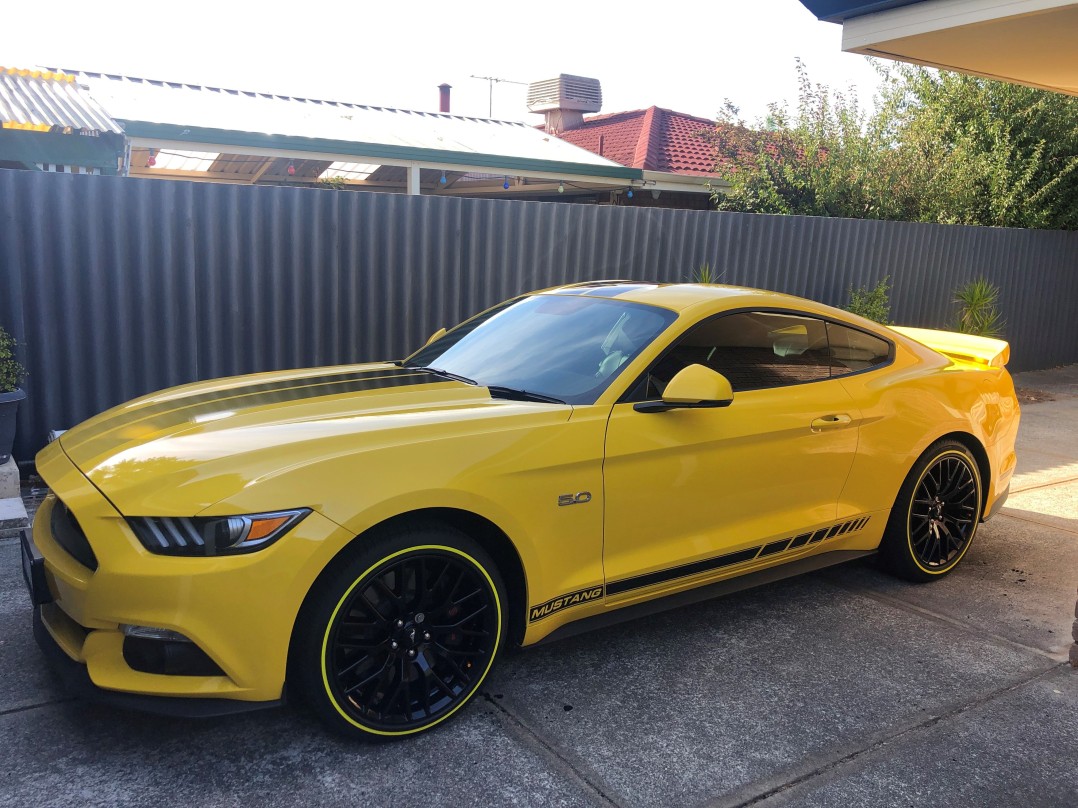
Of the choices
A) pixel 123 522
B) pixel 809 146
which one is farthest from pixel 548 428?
pixel 809 146

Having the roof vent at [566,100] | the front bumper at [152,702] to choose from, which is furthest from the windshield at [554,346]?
the roof vent at [566,100]

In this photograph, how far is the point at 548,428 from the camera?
3447 millimetres

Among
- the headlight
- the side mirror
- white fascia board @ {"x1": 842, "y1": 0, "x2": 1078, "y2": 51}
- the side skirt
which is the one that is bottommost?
the side skirt

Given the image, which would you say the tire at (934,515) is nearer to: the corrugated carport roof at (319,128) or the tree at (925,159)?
the tree at (925,159)

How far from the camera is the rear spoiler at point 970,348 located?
17.8ft

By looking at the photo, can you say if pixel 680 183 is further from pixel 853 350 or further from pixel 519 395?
pixel 519 395

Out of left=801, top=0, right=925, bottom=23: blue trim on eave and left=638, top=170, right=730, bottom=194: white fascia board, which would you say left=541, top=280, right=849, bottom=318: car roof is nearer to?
left=801, top=0, right=925, bottom=23: blue trim on eave

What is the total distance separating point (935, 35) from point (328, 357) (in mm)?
5842

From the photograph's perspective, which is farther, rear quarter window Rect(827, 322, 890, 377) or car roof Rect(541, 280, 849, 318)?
rear quarter window Rect(827, 322, 890, 377)

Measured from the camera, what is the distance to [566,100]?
83.8 ft

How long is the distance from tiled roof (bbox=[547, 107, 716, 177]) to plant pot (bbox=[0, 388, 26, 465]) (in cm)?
1526

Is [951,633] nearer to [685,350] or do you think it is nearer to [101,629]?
[685,350]

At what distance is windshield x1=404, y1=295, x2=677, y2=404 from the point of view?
386cm

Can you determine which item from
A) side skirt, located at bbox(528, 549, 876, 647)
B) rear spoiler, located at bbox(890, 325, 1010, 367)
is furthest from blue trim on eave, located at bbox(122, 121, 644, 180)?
side skirt, located at bbox(528, 549, 876, 647)
